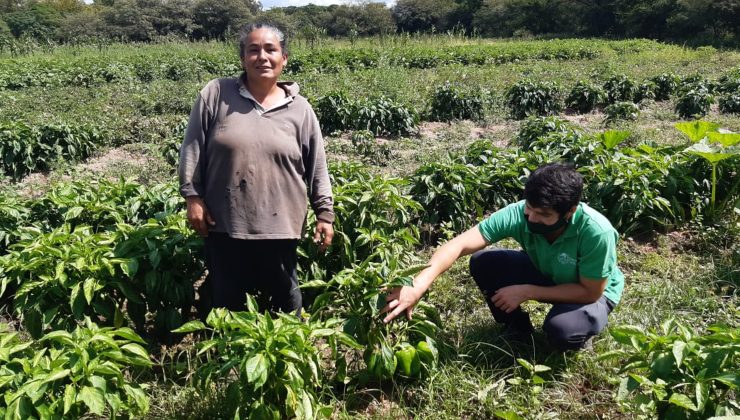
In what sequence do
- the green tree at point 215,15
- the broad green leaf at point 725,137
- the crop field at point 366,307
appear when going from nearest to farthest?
the crop field at point 366,307, the broad green leaf at point 725,137, the green tree at point 215,15

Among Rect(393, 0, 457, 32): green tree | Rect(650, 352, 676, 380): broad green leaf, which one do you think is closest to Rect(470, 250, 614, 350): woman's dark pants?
Rect(650, 352, 676, 380): broad green leaf

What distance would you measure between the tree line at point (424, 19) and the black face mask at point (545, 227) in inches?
825

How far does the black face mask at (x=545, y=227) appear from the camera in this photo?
2.60 meters

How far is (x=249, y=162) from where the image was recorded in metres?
2.47

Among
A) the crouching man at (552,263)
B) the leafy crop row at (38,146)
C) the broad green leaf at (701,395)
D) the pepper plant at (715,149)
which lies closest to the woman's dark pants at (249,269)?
the crouching man at (552,263)

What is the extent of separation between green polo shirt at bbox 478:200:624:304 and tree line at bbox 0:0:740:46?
20.8 m

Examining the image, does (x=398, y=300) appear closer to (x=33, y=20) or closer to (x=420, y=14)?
(x=420, y=14)

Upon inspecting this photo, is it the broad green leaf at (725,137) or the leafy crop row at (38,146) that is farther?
the leafy crop row at (38,146)

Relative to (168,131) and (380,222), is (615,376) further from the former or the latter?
(168,131)

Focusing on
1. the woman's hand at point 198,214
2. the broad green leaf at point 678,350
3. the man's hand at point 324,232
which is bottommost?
the broad green leaf at point 678,350

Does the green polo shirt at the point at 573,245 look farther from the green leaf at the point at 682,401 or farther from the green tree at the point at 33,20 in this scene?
the green tree at the point at 33,20

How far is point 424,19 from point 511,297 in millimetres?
48879

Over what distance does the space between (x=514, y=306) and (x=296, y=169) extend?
1327mm

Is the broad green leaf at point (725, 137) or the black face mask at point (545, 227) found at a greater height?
the broad green leaf at point (725, 137)
